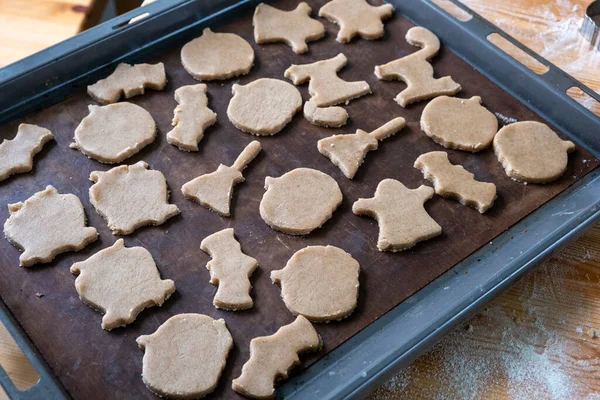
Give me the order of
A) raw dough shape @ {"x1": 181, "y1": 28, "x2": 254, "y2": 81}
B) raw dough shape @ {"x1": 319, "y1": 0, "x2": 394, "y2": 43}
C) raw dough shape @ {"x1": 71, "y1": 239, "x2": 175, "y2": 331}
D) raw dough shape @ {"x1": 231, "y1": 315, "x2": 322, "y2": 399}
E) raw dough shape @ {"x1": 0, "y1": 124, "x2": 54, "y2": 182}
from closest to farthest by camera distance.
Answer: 1. raw dough shape @ {"x1": 231, "y1": 315, "x2": 322, "y2": 399}
2. raw dough shape @ {"x1": 71, "y1": 239, "x2": 175, "y2": 331}
3. raw dough shape @ {"x1": 0, "y1": 124, "x2": 54, "y2": 182}
4. raw dough shape @ {"x1": 181, "y1": 28, "x2": 254, "y2": 81}
5. raw dough shape @ {"x1": 319, "y1": 0, "x2": 394, "y2": 43}

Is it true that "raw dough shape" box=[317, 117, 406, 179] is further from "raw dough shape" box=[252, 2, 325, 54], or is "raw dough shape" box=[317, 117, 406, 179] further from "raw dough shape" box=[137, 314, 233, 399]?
"raw dough shape" box=[137, 314, 233, 399]

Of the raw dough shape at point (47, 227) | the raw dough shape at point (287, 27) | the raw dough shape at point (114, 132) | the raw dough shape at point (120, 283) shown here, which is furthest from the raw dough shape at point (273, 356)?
the raw dough shape at point (287, 27)

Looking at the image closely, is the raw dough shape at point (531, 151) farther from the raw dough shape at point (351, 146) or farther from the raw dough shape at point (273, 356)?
the raw dough shape at point (273, 356)

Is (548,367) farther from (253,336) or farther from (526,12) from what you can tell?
(526,12)

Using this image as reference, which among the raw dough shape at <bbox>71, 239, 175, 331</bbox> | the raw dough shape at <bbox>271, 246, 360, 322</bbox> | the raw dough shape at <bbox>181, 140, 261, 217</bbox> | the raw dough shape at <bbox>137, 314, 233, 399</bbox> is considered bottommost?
the raw dough shape at <bbox>137, 314, 233, 399</bbox>

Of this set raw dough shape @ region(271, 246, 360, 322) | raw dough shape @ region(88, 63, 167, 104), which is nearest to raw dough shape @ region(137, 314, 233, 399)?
raw dough shape @ region(271, 246, 360, 322)

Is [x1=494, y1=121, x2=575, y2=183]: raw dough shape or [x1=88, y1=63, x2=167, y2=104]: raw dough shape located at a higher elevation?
[x1=88, y1=63, x2=167, y2=104]: raw dough shape

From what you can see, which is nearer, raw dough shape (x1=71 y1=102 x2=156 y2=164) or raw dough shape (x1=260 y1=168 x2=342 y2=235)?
raw dough shape (x1=260 y1=168 x2=342 y2=235)

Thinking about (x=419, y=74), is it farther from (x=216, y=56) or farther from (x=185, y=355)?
(x=185, y=355)

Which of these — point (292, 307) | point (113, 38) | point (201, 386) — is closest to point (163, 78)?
point (113, 38)
